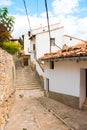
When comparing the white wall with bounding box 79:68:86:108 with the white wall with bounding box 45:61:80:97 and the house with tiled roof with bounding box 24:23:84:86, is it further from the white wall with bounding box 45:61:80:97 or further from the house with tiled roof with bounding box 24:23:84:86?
the house with tiled roof with bounding box 24:23:84:86

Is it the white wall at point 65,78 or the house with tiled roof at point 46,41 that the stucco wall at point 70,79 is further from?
the house with tiled roof at point 46,41

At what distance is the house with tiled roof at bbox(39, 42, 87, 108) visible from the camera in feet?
42.1

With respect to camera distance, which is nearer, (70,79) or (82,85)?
(82,85)

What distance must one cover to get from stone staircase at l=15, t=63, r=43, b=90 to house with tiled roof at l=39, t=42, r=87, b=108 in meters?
7.33

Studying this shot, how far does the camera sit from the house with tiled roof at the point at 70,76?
42.1 ft

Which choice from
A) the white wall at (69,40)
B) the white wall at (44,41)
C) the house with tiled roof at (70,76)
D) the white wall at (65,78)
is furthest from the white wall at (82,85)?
the white wall at (69,40)

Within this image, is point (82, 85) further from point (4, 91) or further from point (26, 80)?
point (26, 80)

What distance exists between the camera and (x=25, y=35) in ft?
153

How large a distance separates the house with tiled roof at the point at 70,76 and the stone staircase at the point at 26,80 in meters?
7.33

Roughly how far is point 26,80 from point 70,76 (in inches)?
557

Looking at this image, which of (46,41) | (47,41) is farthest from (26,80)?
(47,41)

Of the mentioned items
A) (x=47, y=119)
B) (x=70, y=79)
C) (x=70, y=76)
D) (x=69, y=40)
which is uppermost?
(x=69, y=40)

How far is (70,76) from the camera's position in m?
14.5

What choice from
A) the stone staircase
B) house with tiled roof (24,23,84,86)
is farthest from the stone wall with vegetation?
house with tiled roof (24,23,84,86)
